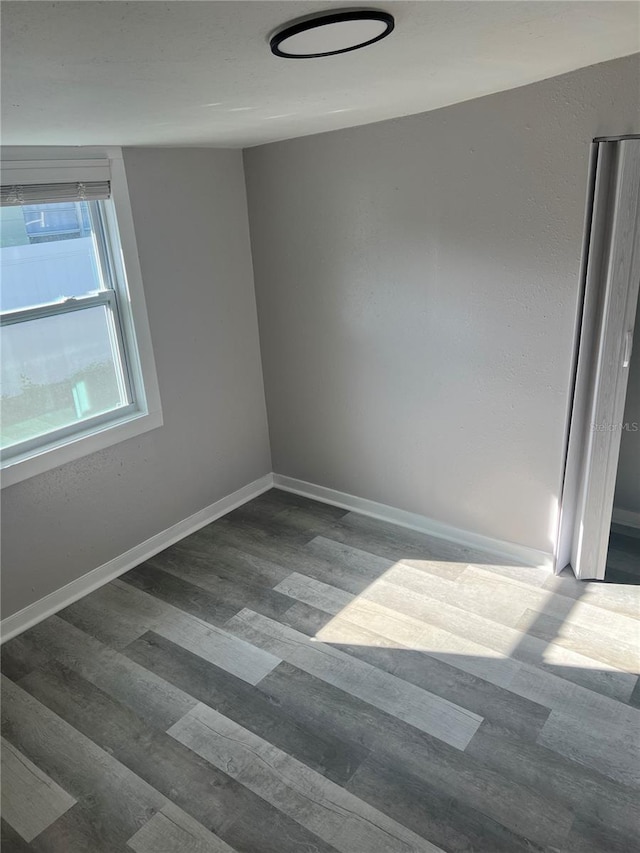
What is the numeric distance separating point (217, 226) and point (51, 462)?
4.99ft

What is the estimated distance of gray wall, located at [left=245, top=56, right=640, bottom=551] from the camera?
2639 millimetres

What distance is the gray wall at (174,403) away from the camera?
2.99m

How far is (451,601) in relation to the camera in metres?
2.96

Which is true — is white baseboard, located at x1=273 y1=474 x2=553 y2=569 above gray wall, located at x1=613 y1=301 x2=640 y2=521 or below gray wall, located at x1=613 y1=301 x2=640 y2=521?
below

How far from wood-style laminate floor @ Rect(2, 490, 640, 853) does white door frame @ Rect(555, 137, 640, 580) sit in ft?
0.89

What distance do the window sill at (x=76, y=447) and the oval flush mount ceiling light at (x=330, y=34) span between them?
2.06 metres

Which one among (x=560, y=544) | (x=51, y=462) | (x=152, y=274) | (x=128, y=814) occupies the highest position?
(x=152, y=274)

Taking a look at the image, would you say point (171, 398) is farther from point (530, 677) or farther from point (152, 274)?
point (530, 677)

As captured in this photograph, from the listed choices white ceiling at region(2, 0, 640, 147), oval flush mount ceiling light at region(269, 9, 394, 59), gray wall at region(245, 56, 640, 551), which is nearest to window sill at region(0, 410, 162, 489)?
gray wall at region(245, 56, 640, 551)

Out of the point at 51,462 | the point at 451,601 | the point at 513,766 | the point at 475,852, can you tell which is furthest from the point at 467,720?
the point at 51,462

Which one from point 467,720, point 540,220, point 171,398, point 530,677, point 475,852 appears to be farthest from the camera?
point 171,398

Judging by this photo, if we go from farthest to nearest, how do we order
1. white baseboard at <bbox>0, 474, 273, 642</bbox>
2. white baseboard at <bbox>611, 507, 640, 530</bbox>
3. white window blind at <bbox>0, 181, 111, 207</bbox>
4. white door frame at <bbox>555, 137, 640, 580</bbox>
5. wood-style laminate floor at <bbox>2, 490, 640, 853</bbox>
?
white baseboard at <bbox>611, 507, 640, 530</bbox> → white baseboard at <bbox>0, 474, 273, 642</bbox> → white window blind at <bbox>0, 181, 111, 207</bbox> → white door frame at <bbox>555, 137, 640, 580</bbox> → wood-style laminate floor at <bbox>2, 490, 640, 853</bbox>

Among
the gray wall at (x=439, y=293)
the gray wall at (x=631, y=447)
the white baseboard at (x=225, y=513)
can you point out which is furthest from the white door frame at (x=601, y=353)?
the gray wall at (x=631, y=447)

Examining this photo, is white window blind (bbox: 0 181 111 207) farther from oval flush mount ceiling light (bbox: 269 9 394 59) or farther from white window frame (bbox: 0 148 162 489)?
oval flush mount ceiling light (bbox: 269 9 394 59)
